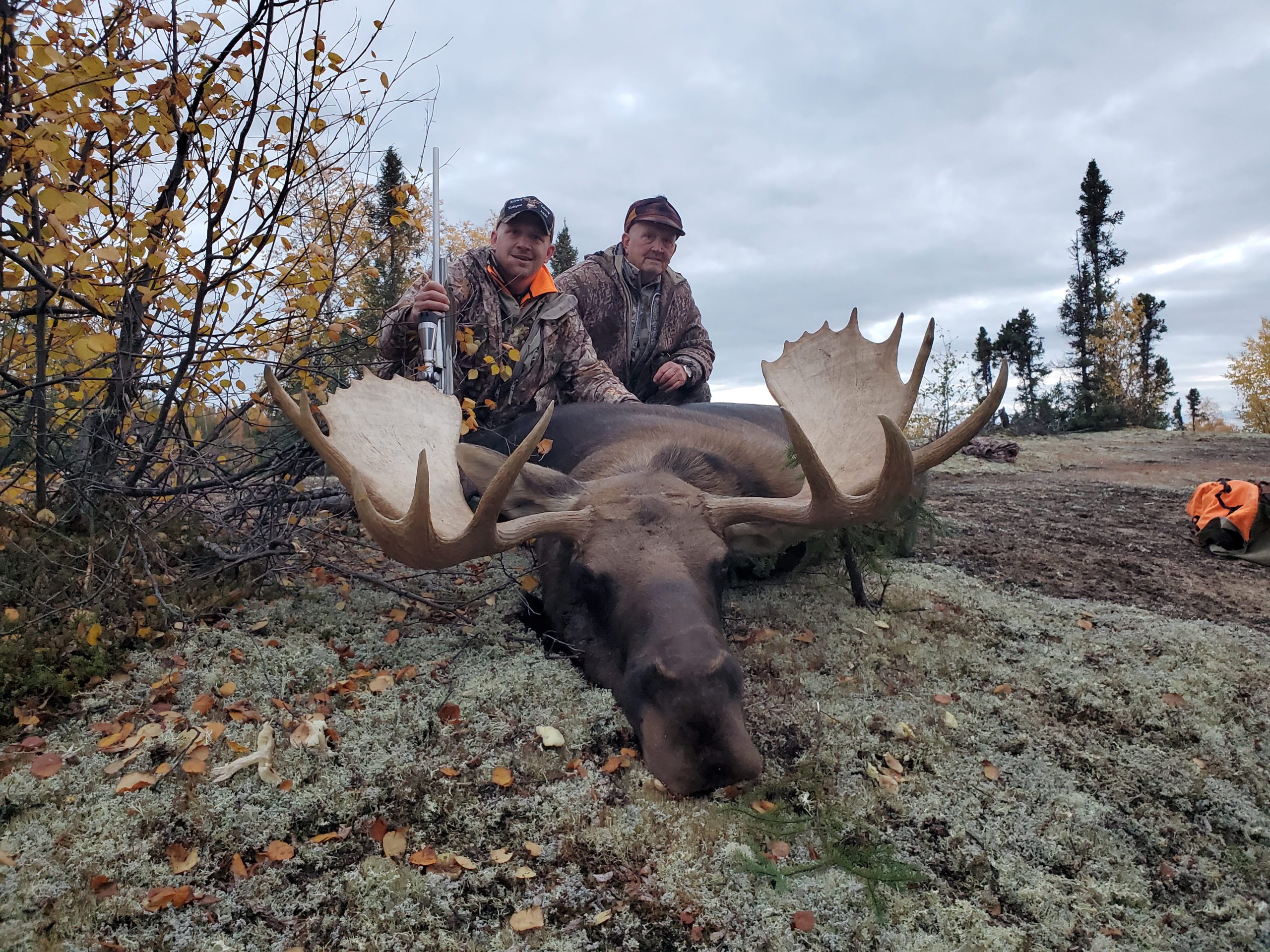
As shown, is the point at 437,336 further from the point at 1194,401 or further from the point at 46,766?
the point at 1194,401

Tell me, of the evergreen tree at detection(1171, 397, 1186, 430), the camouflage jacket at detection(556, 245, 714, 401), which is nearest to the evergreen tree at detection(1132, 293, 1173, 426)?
the evergreen tree at detection(1171, 397, 1186, 430)

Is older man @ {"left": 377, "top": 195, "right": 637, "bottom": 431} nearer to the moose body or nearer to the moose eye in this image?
the moose body

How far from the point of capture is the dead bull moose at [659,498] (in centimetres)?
210

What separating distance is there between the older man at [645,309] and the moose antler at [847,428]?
7.32 feet

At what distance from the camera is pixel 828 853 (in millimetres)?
1758

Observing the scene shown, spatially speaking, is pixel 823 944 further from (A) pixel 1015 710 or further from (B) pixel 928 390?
(B) pixel 928 390

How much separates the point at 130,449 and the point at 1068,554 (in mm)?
5470

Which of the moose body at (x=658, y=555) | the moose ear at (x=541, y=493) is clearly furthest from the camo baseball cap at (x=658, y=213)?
the moose ear at (x=541, y=493)

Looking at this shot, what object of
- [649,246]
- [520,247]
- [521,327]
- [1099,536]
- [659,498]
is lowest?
[1099,536]

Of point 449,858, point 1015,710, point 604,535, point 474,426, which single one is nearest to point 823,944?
point 449,858

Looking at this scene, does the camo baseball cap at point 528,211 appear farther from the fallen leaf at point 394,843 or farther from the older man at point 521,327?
the fallen leaf at point 394,843

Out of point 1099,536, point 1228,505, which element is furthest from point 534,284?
point 1228,505

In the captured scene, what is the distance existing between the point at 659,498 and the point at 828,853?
1483mm

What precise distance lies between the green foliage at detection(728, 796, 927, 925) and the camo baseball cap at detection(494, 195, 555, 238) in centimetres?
415
